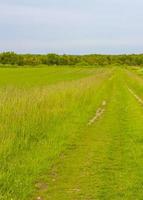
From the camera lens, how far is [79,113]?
795 inches

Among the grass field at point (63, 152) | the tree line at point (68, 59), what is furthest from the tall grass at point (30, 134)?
the tree line at point (68, 59)

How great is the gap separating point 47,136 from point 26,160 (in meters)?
3.27

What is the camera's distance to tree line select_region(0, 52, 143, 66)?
546 feet

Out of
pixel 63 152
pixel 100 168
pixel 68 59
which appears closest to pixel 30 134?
pixel 63 152

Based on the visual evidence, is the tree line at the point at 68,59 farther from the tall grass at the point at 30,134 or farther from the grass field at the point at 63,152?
the grass field at the point at 63,152

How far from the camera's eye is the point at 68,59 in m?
180

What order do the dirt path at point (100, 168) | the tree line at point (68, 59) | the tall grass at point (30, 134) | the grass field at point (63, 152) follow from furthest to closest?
the tree line at point (68, 59)
the tall grass at point (30, 134)
the grass field at point (63, 152)
the dirt path at point (100, 168)

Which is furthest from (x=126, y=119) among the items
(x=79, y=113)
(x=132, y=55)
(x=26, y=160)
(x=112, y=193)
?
(x=132, y=55)

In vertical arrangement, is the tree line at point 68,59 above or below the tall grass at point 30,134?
below

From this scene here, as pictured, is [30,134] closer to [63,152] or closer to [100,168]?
[63,152]

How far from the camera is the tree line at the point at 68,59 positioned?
16650 cm

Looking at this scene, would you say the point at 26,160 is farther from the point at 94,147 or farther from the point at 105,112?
the point at 105,112

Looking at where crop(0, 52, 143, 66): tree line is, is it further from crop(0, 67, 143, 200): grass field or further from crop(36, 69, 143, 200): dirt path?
crop(36, 69, 143, 200): dirt path

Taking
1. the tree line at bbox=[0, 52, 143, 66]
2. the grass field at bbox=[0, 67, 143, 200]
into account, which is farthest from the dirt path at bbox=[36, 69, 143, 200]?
the tree line at bbox=[0, 52, 143, 66]
